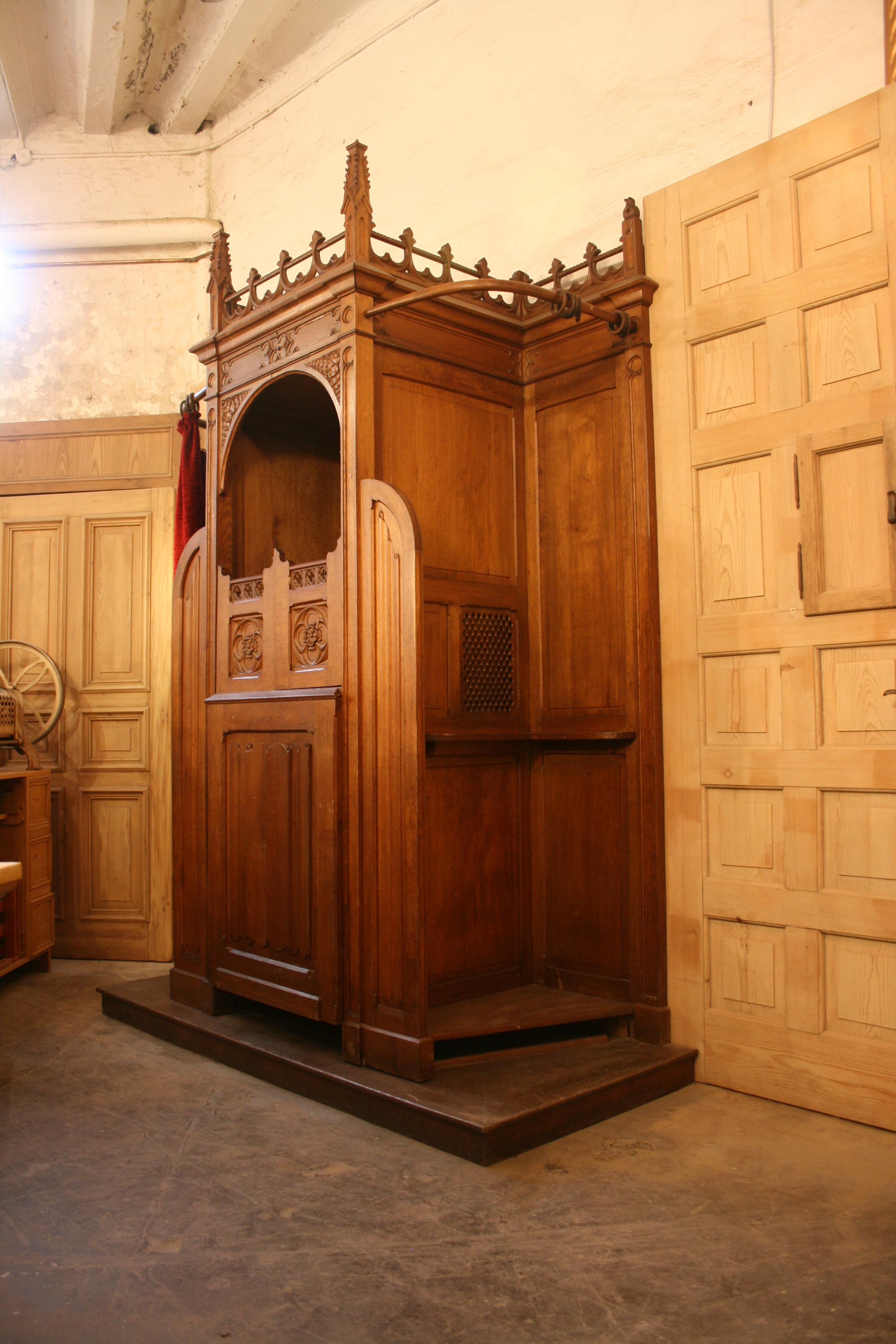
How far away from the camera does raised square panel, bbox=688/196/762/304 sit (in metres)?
3.57

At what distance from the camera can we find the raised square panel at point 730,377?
3.54 meters

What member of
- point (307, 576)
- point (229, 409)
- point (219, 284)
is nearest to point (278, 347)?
point (229, 409)

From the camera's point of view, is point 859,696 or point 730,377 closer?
point 859,696

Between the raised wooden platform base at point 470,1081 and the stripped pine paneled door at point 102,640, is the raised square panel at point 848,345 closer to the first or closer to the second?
the raised wooden platform base at point 470,1081

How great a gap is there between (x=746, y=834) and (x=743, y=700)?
477 mm

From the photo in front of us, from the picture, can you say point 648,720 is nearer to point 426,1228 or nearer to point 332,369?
point 332,369

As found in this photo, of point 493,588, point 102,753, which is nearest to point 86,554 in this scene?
point 102,753

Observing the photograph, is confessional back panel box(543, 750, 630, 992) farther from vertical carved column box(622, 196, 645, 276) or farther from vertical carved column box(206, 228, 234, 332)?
vertical carved column box(206, 228, 234, 332)

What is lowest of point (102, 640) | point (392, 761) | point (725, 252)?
point (392, 761)

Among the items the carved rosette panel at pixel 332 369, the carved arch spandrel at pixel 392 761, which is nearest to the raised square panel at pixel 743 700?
the carved arch spandrel at pixel 392 761

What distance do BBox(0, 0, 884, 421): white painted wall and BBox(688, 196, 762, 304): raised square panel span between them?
1.25ft

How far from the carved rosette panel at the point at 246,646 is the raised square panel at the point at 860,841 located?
7.27ft

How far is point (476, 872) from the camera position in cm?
393

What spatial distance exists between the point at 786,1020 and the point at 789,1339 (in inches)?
55.8
